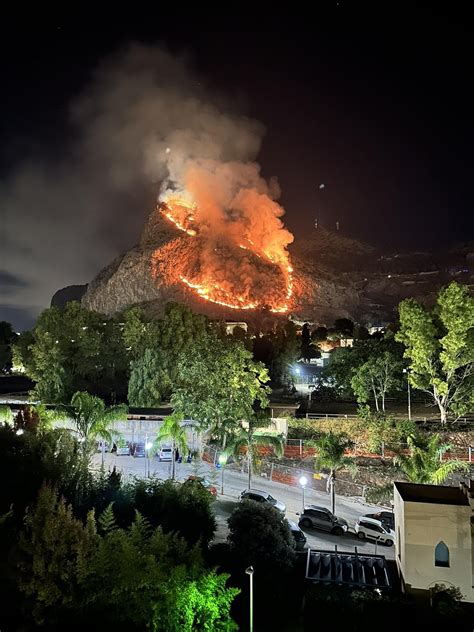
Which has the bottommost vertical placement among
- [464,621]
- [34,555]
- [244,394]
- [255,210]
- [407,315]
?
[464,621]

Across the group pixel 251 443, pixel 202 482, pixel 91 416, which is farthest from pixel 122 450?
pixel 251 443

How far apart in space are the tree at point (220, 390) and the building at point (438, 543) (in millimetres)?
13024

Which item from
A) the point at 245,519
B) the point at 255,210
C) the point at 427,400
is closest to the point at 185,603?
the point at 245,519

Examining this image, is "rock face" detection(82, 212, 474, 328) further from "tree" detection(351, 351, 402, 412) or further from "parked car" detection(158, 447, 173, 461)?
"parked car" detection(158, 447, 173, 461)

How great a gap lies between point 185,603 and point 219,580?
3.43 ft

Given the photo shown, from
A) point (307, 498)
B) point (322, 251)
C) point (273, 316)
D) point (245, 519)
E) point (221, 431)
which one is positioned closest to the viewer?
point (245, 519)

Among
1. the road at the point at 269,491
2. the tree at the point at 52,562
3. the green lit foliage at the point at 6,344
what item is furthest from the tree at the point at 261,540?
the green lit foliage at the point at 6,344

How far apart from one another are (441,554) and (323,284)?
90.7m

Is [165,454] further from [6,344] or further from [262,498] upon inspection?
[6,344]

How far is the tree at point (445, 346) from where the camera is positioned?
29672 millimetres

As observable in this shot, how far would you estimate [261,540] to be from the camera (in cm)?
1691

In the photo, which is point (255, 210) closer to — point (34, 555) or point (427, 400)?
point (427, 400)

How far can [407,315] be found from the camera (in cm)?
3152

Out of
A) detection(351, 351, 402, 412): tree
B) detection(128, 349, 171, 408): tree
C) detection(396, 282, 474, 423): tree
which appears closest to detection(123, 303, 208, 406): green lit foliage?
detection(128, 349, 171, 408): tree
